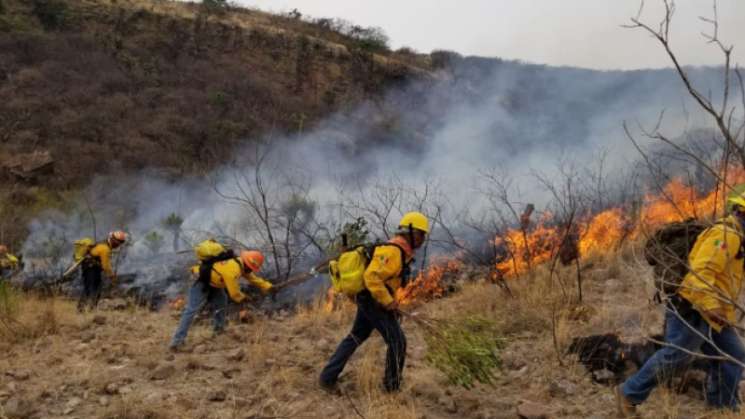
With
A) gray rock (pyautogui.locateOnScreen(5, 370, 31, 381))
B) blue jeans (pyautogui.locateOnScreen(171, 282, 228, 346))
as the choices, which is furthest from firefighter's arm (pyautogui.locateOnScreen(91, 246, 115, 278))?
gray rock (pyautogui.locateOnScreen(5, 370, 31, 381))

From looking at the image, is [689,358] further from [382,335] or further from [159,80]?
[159,80]

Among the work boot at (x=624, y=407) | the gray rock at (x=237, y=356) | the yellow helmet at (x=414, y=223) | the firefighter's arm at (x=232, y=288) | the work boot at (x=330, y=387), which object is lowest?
the gray rock at (x=237, y=356)

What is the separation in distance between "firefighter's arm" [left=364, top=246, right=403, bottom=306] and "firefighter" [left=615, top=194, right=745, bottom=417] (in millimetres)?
1664

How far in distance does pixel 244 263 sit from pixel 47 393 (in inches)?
88.1

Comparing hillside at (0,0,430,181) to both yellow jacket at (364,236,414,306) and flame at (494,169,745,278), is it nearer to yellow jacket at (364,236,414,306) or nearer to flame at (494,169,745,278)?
flame at (494,169,745,278)

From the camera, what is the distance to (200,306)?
5938mm

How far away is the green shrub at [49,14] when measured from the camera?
25812 mm

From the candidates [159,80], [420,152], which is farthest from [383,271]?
[159,80]

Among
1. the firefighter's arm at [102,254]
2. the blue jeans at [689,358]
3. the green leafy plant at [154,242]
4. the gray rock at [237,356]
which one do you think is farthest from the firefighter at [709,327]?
the green leafy plant at [154,242]

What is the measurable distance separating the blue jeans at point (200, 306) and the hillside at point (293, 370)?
19 centimetres

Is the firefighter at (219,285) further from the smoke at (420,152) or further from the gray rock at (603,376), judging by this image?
the smoke at (420,152)

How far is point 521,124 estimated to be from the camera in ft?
107

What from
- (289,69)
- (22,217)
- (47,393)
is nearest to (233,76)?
(289,69)

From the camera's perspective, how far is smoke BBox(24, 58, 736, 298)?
16.6 m
